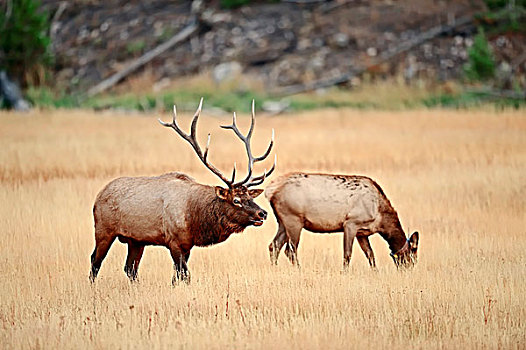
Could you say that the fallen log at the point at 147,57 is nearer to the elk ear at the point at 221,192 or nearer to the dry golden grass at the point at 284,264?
the dry golden grass at the point at 284,264

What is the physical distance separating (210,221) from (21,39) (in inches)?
817

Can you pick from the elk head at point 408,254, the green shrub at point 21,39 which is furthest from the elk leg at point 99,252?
the green shrub at point 21,39

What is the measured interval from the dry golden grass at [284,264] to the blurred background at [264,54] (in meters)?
6.61

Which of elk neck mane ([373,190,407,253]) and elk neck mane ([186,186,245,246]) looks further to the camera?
elk neck mane ([373,190,407,253])

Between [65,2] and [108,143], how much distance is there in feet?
64.1

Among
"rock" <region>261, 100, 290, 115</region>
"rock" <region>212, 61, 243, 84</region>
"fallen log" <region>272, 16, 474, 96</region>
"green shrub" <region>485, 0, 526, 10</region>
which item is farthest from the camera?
"green shrub" <region>485, 0, 526, 10</region>

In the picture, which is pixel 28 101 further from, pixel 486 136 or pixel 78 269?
pixel 78 269

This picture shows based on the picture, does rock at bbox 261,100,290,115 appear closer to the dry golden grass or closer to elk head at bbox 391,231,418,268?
the dry golden grass

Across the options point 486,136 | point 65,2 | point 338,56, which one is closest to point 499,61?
point 338,56

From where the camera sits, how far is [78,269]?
9609 mm

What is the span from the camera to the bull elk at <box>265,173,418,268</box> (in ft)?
31.3

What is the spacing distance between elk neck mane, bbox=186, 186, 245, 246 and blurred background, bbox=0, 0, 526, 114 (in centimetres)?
1571

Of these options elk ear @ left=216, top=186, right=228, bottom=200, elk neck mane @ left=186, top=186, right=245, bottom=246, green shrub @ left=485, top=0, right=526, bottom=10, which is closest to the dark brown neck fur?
elk neck mane @ left=186, top=186, right=245, bottom=246

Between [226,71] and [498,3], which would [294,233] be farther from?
[498,3]
